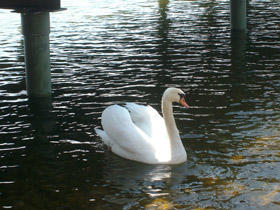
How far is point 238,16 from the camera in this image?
24703 mm

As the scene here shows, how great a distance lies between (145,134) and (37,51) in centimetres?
487

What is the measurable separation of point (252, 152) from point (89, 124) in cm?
377

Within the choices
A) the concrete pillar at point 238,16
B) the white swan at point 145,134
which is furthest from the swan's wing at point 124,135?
the concrete pillar at point 238,16

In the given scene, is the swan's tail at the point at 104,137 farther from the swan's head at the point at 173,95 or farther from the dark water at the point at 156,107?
the swan's head at the point at 173,95

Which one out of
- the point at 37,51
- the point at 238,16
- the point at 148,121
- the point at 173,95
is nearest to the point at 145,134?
the point at 148,121

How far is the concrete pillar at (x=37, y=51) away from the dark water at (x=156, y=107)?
44 cm

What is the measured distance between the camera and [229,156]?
10523 mm

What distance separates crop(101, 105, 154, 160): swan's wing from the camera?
10.3 meters

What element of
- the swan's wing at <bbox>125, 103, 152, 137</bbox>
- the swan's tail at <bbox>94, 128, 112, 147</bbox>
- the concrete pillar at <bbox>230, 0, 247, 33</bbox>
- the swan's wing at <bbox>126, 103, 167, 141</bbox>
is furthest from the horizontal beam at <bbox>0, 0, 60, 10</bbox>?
the concrete pillar at <bbox>230, 0, 247, 33</bbox>

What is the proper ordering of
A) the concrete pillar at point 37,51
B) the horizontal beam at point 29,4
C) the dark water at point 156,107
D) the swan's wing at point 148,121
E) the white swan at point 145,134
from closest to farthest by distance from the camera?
the dark water at point 156,107
the white swan at point 145,134
the swan's wing at point 148,121
the horizontal beam at point 29,4
the concrete pillar at point 37,51

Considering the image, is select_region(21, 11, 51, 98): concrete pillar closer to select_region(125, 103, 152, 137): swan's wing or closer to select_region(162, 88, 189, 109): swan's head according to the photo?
select_region(125, 103, 152, 137): swan's wing

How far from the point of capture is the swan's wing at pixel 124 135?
1027 centimetres

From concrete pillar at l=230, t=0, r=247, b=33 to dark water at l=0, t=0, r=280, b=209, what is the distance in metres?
0.50

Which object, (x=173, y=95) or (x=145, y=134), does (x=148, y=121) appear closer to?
(x=145, y=134)
